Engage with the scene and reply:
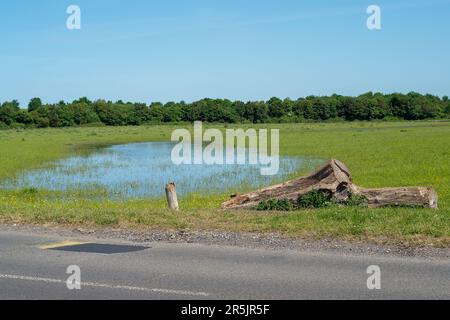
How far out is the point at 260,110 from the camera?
5502 inches

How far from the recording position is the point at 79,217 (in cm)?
1295

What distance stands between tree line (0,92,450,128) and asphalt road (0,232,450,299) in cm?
12465

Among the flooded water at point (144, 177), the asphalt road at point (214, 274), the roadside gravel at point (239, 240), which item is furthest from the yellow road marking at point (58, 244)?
the flooded water at point (144, 177)

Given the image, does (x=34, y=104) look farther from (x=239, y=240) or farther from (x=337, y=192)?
(x=239, y=240)

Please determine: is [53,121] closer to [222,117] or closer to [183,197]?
[222,117]

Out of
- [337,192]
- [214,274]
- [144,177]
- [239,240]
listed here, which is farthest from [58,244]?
[144,177]

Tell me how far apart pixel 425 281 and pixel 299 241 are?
10.1ft

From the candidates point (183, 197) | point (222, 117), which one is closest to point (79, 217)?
point (183, 197)

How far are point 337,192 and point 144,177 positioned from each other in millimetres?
17913

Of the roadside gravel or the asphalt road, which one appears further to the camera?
the roadside gravel

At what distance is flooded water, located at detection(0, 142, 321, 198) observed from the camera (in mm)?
25969

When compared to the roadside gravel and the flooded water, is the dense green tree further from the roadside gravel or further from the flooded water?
the roadside gravel

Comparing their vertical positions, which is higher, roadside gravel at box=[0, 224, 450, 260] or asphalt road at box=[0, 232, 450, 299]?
roadside gravel at box=[0, 224, 450, 260]

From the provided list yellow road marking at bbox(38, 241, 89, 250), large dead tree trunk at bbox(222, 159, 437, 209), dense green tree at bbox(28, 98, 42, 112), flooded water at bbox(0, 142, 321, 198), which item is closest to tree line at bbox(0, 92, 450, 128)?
dense green tree at bbox(28, 98, 42, 112)
